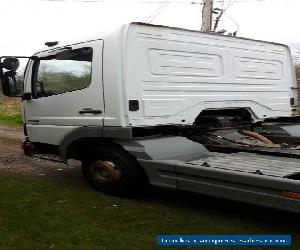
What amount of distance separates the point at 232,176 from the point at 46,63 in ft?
12.2

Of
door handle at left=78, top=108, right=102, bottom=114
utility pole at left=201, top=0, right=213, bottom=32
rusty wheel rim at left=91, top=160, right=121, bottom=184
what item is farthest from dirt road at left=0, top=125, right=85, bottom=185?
utility pole at left=201, top=0, right=213, bottom=32

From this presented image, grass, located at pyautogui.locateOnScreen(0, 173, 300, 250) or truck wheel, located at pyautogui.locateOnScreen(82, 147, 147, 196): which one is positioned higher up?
truck wheel, located at pyautogui.locateOnScreen(82, 147, 147, 196)

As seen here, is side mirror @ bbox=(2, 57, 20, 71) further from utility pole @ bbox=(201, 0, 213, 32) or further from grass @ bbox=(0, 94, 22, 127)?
grass @ bbox=(0, 94, 22, 127)

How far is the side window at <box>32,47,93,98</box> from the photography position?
262 inches

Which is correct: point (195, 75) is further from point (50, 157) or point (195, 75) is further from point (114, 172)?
point (50, 157)

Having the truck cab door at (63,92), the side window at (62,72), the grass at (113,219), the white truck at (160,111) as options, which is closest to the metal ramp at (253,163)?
the white truck at (160,111)

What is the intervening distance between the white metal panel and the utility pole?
675 centimetres

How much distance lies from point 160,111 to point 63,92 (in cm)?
161

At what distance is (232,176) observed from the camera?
16.6 feet

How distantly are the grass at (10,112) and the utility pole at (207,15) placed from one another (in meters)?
8.59

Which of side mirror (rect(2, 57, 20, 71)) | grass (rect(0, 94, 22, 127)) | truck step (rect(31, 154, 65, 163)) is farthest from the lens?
grass (rect(0, 94, 22, 127))

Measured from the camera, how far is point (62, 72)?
702cm

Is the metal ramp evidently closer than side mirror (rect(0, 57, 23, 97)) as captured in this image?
Yes

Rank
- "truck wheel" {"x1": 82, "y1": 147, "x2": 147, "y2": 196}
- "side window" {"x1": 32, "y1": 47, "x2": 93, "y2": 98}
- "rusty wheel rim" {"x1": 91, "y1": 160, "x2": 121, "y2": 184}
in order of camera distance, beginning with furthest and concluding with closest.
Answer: "side window" {"x1": 32, "y1": 47, "x2": 93, "y2": 98}
"rusty wheel rim" {"x1": 91, "y1": 160, "x2": 121, "y2": 184}
"truck wheel" {"x1": 82, "y1": 147, "x2": 147, "y2": 196}
